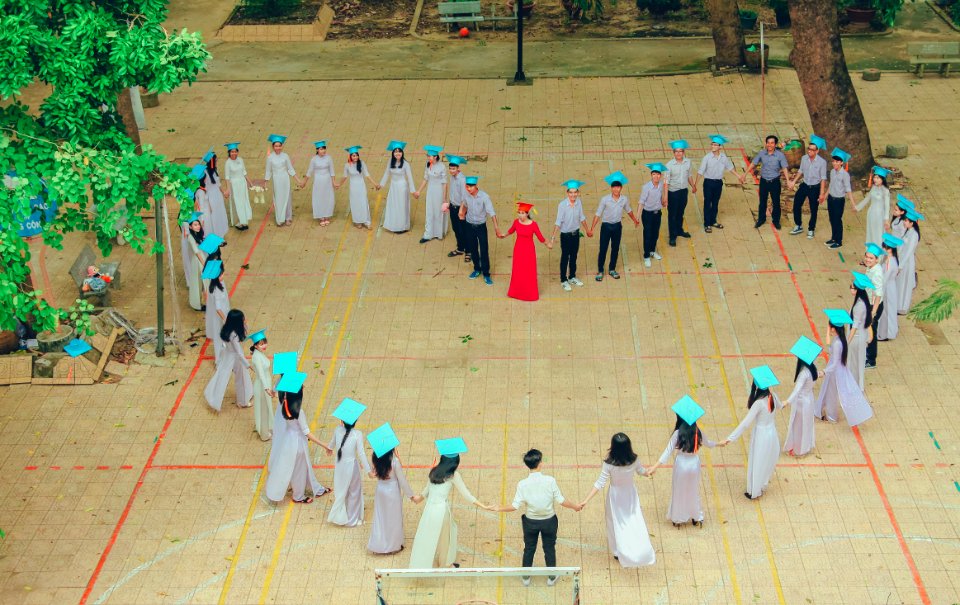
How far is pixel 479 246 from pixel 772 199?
451 cm

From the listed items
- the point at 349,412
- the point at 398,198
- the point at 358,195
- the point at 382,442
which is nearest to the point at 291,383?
the point at 349,412

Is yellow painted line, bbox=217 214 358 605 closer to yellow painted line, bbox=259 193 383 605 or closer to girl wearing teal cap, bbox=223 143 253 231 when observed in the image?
yellow painted line, bbox=259 193 383 605

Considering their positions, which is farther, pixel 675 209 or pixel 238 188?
pixel 238 188

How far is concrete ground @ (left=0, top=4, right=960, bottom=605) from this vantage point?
11984mm

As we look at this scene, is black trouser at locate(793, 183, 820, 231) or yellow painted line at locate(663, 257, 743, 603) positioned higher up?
black trouser at locate(793, 183, 820, 231)

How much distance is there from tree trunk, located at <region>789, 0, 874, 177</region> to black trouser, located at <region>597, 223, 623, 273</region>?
476 centimetres

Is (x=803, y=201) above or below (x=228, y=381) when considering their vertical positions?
below

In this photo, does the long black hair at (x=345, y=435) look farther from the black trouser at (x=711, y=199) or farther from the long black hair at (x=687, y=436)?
the black trouser at (x=711, y=199)

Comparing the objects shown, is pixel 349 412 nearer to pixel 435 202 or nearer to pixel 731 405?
A: pixel 731 405

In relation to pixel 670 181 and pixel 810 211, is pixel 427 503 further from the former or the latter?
pixel 810 211

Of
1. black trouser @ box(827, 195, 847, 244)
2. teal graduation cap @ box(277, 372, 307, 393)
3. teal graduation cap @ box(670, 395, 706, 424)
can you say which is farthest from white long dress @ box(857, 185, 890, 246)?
teal graduation cap @ box(277, 372, 307, 393)

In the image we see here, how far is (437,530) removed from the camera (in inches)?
452

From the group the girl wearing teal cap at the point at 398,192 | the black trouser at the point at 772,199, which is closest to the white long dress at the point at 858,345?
the black trouser at the point at 772,199

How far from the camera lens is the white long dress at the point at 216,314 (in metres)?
15.0
